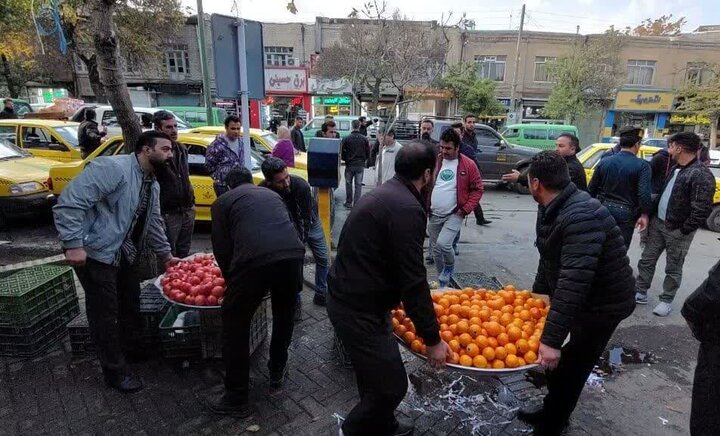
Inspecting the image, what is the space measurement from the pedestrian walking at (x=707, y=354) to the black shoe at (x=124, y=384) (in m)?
3.47

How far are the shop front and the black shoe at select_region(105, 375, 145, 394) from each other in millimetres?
32912

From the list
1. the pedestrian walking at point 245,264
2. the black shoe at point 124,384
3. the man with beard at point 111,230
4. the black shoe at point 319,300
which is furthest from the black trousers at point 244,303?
the black shoe at point 319,300

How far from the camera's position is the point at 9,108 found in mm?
12484

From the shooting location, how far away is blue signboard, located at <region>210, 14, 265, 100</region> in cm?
391

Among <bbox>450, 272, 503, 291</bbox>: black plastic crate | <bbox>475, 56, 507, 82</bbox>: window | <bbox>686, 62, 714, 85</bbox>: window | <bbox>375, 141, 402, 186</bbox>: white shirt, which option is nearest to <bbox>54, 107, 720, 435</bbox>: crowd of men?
<bbox>450, 272, 503, 291</bbox>: black plastic crate

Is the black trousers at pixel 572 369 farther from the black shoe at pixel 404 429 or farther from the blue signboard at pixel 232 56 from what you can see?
the blue signboard at pixel 232 56

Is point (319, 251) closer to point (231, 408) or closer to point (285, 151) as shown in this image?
point (231, 408)

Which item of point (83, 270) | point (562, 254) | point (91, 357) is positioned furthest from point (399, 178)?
point (91, 357)

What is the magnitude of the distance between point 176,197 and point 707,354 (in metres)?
4.49

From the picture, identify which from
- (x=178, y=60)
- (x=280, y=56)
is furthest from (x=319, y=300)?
(x=178, y=60)

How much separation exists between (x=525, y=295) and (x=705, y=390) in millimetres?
1355

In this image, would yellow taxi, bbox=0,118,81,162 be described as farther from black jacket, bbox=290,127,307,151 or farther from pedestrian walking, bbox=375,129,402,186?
pedestrian walking, bbox=375,129,402,186

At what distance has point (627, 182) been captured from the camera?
182 inches

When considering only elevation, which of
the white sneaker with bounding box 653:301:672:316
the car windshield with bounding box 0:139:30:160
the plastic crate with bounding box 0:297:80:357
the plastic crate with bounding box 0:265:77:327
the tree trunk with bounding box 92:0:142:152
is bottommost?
the white sneaker with bounding box 653:301:672:316
